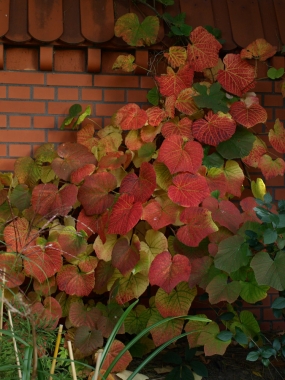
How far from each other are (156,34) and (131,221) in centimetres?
Answer: 96

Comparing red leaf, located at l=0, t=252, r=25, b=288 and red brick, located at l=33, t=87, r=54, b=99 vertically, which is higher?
red brick, located at l=33, t=87, r=54, b=99

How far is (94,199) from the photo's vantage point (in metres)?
2.61

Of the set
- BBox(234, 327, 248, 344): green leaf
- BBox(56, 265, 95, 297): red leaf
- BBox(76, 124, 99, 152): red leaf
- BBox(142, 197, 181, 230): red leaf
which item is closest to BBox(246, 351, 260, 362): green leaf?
BBox(234, 327, 248, 344): green leaf

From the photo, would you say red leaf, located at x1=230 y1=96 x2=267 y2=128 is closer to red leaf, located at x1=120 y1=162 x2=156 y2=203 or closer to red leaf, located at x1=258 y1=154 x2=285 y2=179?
red leaf, located at x1=258 y1=154 x2=285 y2=179

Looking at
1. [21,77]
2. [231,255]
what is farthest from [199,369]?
[21,77]

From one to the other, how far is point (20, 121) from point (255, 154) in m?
1.15

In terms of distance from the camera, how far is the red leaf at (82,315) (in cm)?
258

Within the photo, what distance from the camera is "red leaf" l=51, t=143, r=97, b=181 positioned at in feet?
8.91

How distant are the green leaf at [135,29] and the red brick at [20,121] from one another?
1.95 feet

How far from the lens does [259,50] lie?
2910 mm

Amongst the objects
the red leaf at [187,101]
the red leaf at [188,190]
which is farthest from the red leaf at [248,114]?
the red leaf at [188,190]

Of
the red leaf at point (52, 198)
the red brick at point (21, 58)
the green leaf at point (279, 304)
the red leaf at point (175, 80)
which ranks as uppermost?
the red brick at point (21, 58)

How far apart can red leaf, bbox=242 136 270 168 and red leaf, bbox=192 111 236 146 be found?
202 millimetres

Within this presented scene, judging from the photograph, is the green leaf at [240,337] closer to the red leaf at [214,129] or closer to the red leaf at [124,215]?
the red leaf at [124,215]
